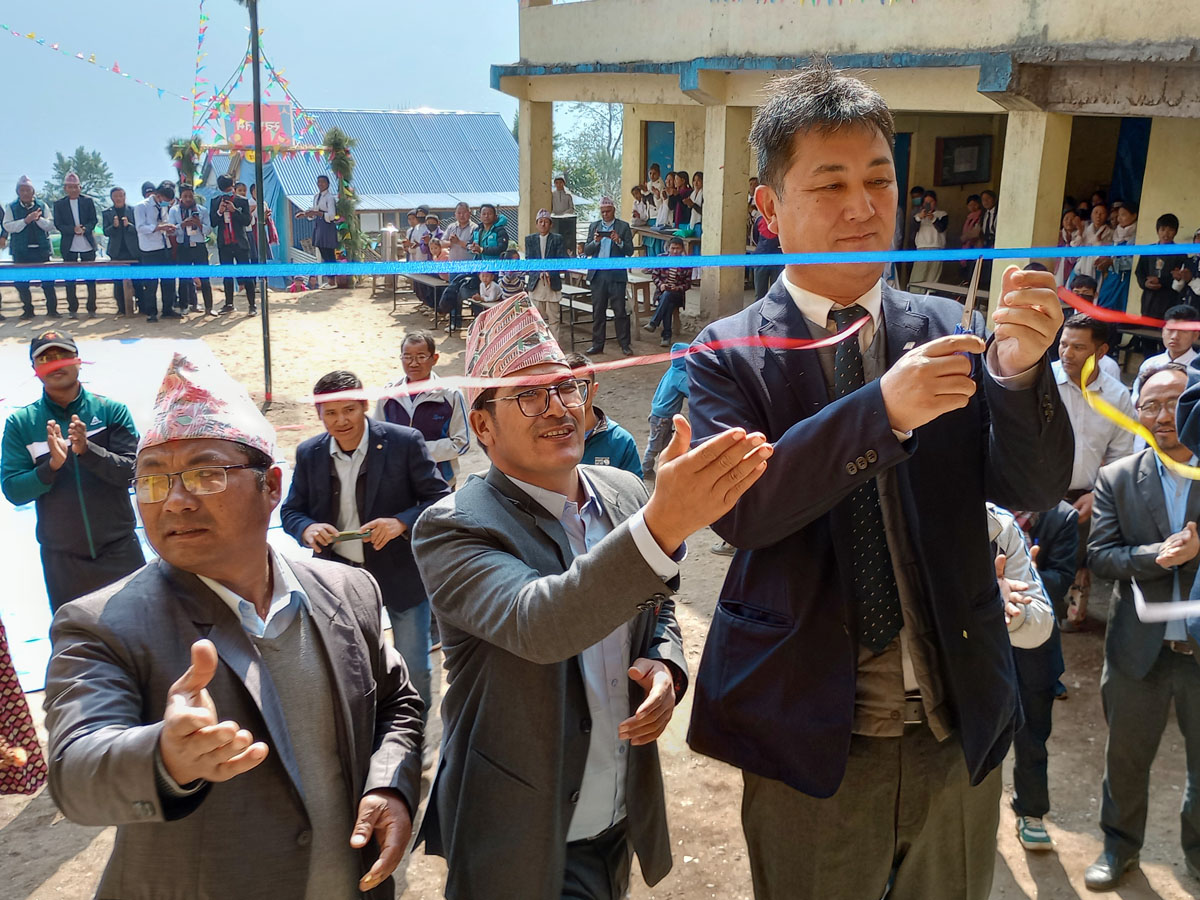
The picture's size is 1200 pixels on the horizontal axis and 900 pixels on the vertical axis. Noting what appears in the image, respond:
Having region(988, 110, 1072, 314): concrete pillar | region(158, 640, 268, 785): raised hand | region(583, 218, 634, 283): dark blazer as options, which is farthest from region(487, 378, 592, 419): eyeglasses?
region(583, 218, 634, 283): dark blazer

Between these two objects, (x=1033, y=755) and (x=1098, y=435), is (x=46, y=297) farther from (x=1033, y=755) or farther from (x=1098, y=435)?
(x=1033, y=755)

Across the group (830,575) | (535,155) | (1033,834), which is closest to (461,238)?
(535,155)

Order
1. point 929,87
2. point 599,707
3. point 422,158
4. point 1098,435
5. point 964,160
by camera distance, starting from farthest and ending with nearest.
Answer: point 422,158 < point 964,160 < point 929,87 < point 1098,435 < point 599,707

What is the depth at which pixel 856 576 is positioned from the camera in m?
1.84

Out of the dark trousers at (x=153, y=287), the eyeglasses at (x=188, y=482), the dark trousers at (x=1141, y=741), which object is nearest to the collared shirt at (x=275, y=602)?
the eyeglasses at (x=188, y=482)

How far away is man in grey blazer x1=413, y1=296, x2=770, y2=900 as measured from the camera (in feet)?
6.70

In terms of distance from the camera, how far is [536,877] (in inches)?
81.4

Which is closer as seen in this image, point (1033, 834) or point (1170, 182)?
point (1033, 834)

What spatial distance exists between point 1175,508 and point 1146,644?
0.50m

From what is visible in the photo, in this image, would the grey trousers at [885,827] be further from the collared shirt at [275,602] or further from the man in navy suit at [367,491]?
the man in navy suit at [367,491]

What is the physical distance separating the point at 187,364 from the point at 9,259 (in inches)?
612

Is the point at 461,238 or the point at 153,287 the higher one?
the point at 461,238

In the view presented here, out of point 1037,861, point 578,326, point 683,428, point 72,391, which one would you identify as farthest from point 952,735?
point 578,326

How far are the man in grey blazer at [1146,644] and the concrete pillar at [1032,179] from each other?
5895 mm
